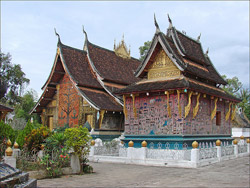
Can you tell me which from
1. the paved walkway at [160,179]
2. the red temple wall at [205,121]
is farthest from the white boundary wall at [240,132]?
the paved walkway at [160,179]

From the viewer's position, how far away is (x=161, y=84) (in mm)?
15164

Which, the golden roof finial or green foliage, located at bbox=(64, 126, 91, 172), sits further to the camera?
the golden roof finial

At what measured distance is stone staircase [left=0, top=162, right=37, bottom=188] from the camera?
14.9ft

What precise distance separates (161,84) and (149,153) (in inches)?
146

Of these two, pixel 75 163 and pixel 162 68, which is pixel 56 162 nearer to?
pixel 75 163

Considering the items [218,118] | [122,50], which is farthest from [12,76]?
[218,118]

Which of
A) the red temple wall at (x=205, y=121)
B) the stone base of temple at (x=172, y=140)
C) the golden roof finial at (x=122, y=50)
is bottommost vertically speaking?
the stone base of temple at (x=172, y=140)

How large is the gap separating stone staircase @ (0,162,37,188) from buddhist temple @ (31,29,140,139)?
45.3ft

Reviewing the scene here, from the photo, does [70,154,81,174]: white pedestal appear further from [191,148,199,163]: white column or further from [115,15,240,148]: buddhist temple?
[115,15,240,148]: buddhist temple

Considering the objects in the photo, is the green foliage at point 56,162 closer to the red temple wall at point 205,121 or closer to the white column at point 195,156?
the white column at point 195,156

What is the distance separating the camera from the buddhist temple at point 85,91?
2027 centimetres

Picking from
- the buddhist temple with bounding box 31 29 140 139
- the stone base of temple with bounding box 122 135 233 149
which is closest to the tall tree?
the buddhist temple with bounding box 31 29 140 139

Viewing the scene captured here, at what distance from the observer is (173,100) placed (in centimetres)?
1466

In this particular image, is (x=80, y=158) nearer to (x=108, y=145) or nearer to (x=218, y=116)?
(x=108, y=145)
